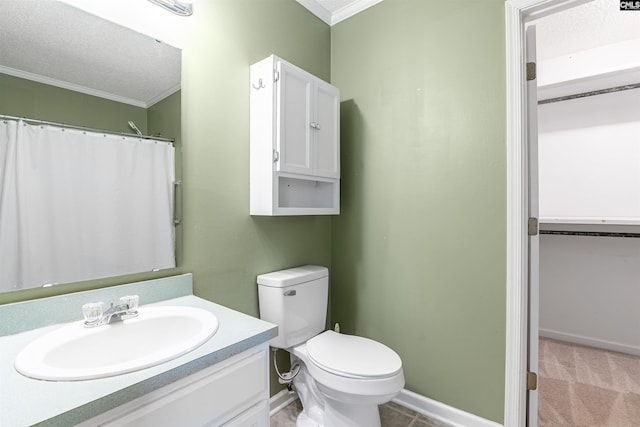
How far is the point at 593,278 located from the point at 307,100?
9.20 ft

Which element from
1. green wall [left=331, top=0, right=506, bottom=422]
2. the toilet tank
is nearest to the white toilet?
the toilet tank

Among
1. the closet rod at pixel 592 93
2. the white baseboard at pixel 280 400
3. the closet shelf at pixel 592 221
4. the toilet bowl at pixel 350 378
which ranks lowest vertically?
the white baseboard at pixel 280 400

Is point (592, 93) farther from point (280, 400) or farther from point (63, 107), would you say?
point (63, 107)

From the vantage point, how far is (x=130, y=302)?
41.9 inches

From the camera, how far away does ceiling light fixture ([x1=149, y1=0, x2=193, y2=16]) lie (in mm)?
1179

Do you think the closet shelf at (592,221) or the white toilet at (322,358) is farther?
the closet shelf at (592,221)

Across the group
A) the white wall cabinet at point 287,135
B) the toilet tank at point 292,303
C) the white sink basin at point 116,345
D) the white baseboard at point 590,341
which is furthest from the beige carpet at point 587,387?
the white sink basin at point 116,345

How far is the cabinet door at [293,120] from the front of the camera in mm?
1496

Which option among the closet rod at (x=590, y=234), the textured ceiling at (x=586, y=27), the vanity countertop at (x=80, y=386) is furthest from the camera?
the closet rod at (x=590, y=234)

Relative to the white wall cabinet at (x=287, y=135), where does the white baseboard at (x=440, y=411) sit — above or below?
below

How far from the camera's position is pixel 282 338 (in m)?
1.58

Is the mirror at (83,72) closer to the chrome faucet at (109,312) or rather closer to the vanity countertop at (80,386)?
the chrome faucet at (109,312)

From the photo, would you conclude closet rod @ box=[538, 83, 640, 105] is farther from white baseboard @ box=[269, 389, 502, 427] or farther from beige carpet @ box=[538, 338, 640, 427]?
white baseboard @ box=[269, 389, 502, 427]

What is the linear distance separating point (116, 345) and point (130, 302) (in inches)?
5.5
